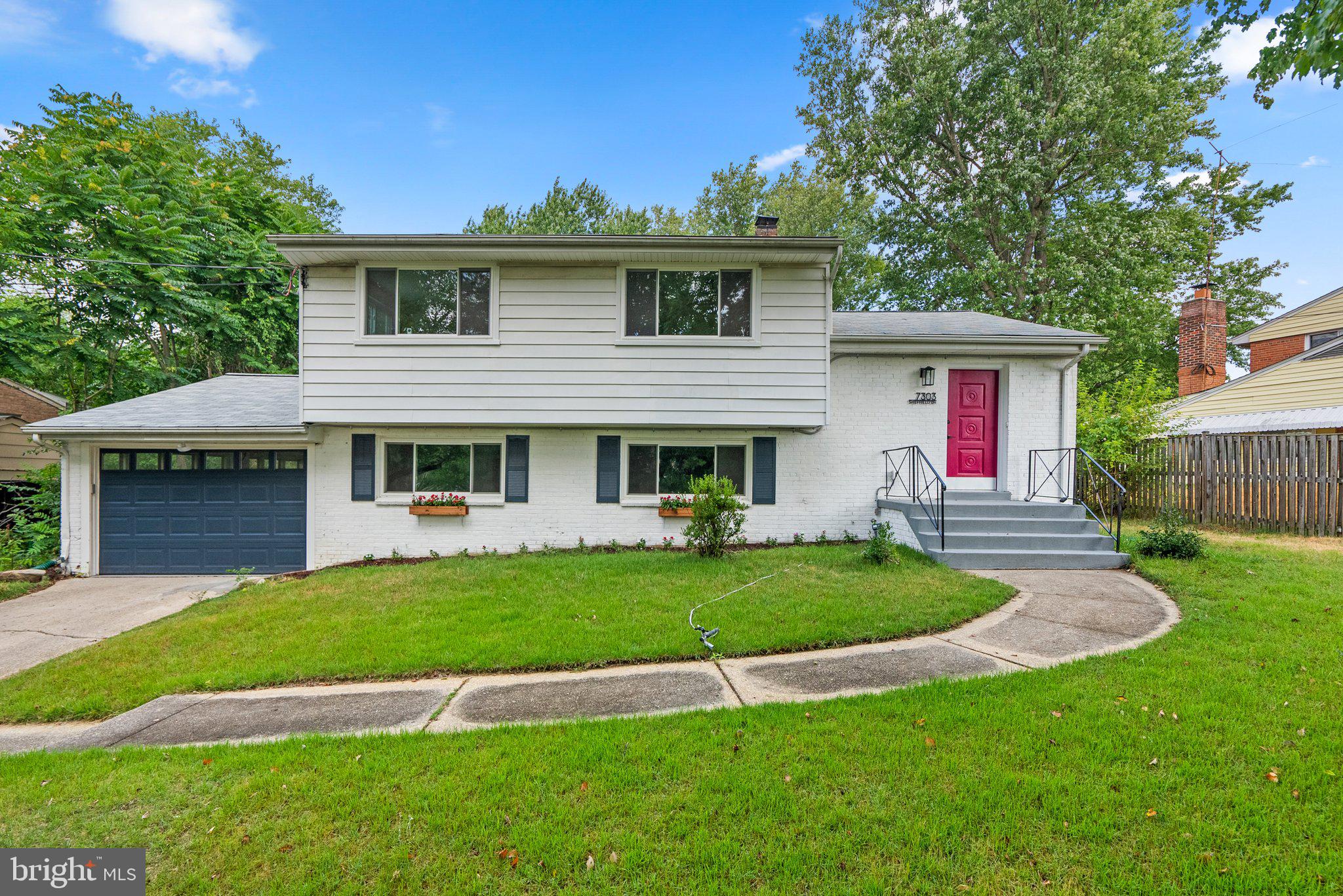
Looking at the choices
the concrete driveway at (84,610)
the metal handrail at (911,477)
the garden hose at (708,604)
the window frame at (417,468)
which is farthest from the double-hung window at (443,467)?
the metal handrail at (911,477)

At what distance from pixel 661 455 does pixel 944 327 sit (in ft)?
17.6

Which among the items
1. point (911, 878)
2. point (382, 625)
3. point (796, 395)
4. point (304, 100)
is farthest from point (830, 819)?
point (304, 100)

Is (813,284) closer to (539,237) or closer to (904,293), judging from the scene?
(539,237)

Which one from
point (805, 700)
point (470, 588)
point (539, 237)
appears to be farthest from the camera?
point (539, 237)

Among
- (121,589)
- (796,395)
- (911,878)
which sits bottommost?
(121,589)

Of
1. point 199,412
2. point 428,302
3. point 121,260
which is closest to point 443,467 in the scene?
point 428,302

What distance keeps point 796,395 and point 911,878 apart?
645 cm

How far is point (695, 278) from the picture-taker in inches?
316

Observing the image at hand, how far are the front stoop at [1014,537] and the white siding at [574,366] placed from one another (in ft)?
7.65

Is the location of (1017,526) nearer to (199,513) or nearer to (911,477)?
(911,477)

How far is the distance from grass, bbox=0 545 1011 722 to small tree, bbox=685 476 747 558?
1.06 feet

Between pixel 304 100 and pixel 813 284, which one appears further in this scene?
pixel 304 100

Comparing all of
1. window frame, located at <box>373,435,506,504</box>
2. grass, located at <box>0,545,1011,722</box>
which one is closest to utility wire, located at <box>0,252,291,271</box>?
window frame, located at <box>373,435,506,504</box>

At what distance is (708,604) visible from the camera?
5547 millimetres
